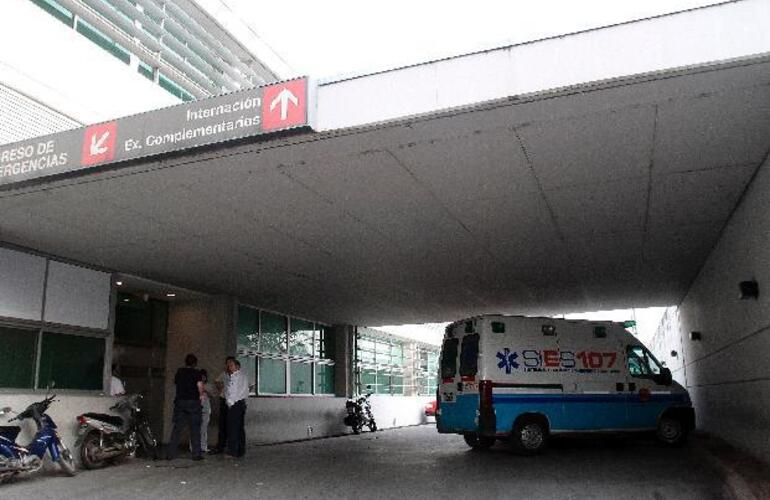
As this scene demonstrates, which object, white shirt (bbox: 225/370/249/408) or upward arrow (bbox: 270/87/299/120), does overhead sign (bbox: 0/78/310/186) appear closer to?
upward arrow (bbox: 270/87/299/120)

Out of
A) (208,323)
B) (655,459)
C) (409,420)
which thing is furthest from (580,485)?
(409,420)

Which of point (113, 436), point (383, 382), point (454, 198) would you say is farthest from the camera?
point (383, 382)

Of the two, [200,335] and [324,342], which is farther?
[324,342]

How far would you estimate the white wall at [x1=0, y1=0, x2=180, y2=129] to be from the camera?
787 cm

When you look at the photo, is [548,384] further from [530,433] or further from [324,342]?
[324,342]

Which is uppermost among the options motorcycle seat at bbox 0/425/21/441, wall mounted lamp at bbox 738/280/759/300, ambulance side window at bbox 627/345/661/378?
wall mounted lamp at bbox 738/280/759/300

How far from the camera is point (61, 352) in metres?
9.08

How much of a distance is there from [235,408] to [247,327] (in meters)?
3.76

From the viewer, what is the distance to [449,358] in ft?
35.6

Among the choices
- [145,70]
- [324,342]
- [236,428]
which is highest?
[145,70]

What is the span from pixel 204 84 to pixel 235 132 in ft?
50.1

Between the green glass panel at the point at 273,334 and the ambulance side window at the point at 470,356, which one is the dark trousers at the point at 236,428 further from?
the green glass panel at the point at 273,334

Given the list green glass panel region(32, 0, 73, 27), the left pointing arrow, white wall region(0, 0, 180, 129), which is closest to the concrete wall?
the left pointing arrow

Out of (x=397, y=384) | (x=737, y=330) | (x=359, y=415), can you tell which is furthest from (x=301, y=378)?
(x=737, y=330)
